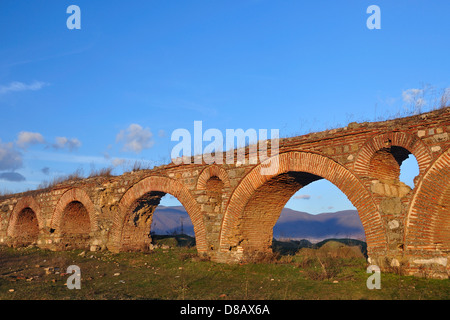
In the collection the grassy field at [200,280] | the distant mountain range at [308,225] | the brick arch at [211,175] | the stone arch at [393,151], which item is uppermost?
the stone arch at [393,151]

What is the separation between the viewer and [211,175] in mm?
10719

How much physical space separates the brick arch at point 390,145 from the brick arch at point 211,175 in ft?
11.6

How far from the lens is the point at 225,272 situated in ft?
30.3

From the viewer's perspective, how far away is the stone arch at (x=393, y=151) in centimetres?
725

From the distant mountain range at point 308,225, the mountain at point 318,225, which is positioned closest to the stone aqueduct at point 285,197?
the distant mountain range at point 308,225

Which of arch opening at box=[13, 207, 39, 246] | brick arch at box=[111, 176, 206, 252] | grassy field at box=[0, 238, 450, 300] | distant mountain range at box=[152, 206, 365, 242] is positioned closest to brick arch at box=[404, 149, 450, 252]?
grassy field at box=[0, 238, 450, 300]

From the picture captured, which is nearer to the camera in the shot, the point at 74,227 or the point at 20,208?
the point at 74,227

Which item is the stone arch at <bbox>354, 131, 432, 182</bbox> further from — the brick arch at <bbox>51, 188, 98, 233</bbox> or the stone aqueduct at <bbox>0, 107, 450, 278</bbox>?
the brick arch at <bbox>51, 188, 98, 233</bbox>

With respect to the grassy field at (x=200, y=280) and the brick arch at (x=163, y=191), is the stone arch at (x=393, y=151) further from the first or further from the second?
the brick arch at (x=163, y=191)

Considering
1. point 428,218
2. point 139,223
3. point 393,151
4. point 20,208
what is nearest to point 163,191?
point 139,223

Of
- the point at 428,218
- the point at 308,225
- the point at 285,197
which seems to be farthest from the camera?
the point at 308,225

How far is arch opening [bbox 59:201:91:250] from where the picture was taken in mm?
15002

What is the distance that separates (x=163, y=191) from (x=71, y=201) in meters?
5.18

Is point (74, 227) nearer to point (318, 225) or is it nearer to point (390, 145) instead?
point (390, 145)
